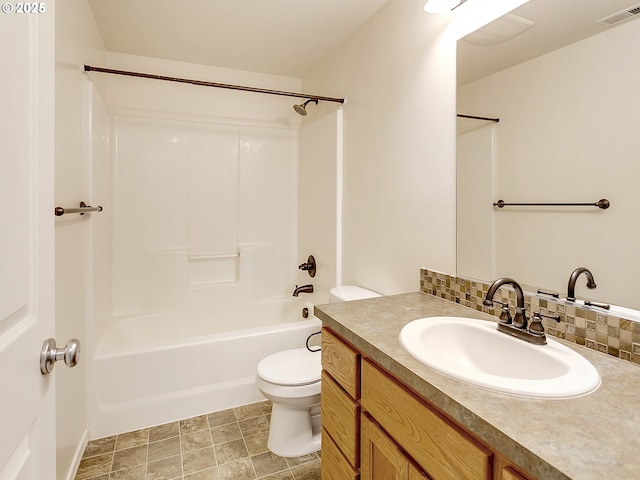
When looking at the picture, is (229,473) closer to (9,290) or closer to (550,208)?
(9,290)

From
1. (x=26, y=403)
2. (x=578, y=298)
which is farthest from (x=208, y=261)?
(x=578, y=298)

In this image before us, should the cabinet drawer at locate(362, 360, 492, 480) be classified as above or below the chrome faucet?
below

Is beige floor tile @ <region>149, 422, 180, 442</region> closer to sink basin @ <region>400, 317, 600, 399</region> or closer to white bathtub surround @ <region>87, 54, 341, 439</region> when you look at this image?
white bathtub surround @ <region>87, 54, 341, 439</region>

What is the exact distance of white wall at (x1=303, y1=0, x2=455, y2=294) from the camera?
1.55 metres

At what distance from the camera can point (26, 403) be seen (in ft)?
1.96

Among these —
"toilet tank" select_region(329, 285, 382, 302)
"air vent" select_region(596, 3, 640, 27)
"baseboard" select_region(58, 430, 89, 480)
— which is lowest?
"baseboard" select_region(58, 430, 89, 480)

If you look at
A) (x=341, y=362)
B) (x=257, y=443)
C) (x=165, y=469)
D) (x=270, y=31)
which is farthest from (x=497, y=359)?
(x=270, y=31)

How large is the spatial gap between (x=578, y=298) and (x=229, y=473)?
5.46 feet

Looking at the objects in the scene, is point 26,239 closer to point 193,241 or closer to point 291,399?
point 291,399

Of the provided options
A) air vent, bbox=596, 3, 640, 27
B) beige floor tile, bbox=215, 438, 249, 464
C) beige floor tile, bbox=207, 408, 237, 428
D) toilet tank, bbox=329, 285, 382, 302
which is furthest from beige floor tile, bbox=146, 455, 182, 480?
air vent, bbox=596, 3, 640, 27

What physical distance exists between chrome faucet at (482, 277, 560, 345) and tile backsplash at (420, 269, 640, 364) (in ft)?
0.11

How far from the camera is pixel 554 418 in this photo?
648mm

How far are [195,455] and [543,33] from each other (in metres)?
2.36

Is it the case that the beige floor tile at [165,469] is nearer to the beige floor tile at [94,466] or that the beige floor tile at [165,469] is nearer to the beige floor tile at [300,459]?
the beige floor tile at [94,466]
